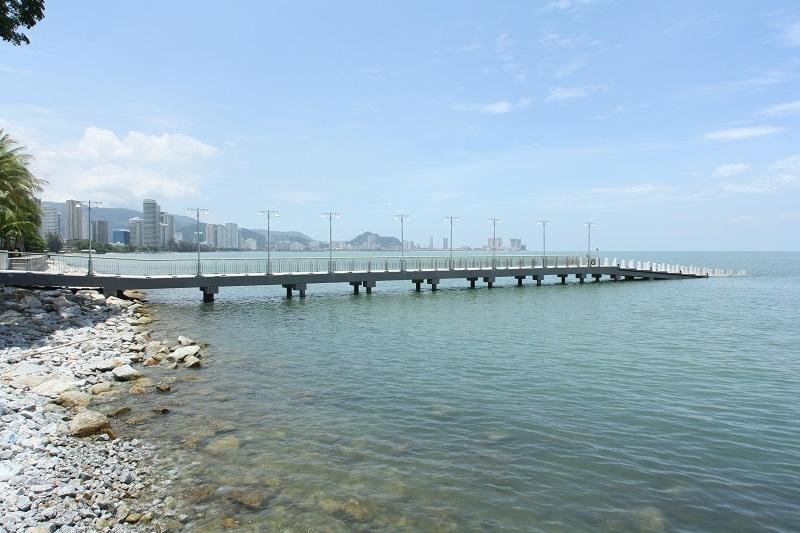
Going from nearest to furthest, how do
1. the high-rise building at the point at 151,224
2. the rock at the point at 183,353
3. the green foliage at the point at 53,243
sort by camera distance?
the rock at the point at 183,353, the green foliage at the point at 53,243, the high-rise building at the point at 151,224

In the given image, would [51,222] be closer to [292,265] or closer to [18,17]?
[292,265]

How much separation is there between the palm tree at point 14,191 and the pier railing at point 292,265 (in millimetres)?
3960

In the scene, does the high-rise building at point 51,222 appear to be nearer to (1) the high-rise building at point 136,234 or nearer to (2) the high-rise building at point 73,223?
(2) the high-rise building at point 73,223

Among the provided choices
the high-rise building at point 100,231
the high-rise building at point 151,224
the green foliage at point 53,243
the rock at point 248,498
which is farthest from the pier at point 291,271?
the high-rise building at point 100,231

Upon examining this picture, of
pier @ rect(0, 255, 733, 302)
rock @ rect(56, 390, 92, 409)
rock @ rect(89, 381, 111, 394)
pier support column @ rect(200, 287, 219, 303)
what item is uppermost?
pier @ rect(0, 255, 733, 302)

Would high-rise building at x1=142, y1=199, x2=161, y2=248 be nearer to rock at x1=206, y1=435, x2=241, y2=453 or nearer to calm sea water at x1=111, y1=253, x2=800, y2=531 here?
calm sea water at x1=111, y1=253, x2=800, y2=531

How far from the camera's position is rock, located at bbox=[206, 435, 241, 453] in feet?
33.6

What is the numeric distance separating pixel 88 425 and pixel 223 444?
2.84m

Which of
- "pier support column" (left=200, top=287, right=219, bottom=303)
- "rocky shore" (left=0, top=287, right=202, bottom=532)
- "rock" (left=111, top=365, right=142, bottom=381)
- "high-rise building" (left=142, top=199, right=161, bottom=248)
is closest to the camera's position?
"rocky shore" (left=0, top=287, right=202, bottom=532)

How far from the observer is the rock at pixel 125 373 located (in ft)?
50.4

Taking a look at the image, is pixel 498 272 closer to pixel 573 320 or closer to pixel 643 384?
pixel 573 320

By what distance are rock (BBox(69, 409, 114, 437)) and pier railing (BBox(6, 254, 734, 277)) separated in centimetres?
2287

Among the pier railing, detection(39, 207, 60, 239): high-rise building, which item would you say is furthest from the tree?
detection(39, 207, 60, 239): high-rise building

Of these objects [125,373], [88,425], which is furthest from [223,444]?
[125,373]
